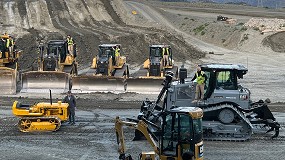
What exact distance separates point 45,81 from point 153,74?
579cm

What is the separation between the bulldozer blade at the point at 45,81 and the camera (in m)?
27.1

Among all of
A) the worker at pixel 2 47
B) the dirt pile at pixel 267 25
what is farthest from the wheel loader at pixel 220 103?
the dirt pile at pixel 267 25

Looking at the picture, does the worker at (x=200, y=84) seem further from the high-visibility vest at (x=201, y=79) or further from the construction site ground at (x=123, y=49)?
the construction site ground at (x=123, y=49)

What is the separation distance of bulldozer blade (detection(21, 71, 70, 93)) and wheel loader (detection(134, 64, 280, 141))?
31.5ft

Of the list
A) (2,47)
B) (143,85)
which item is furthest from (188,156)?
(2,47)

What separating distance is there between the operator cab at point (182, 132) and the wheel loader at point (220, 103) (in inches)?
156

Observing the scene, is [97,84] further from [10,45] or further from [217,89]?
[217,89]

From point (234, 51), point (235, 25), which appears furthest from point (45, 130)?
point (235, 25)

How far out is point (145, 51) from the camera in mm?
41344

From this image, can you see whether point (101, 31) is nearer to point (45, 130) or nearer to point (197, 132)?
point (45, 130)

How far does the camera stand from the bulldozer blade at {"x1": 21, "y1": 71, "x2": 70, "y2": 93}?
1069 inches

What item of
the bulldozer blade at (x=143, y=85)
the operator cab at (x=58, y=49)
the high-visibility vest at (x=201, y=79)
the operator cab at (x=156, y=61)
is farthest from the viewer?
the operator cab at (x=58, y=49)

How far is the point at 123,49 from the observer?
135ft

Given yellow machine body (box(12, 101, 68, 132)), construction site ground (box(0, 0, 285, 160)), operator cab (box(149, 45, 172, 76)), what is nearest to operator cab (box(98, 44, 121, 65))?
operator cab (box(149, 45, 172, 76))
